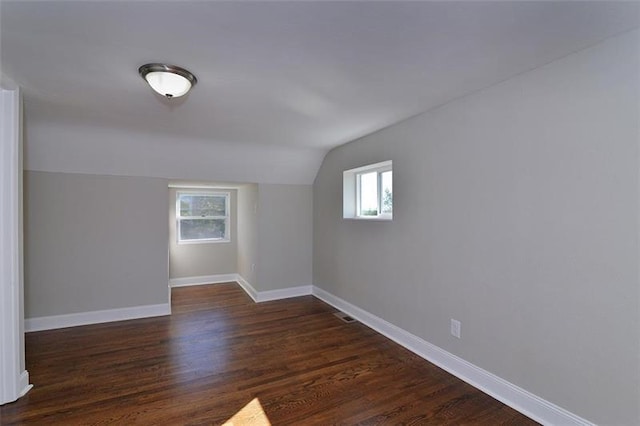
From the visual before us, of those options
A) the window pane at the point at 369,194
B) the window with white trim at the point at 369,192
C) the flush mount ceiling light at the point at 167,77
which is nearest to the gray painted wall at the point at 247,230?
the window with white trim at the point at 369,192

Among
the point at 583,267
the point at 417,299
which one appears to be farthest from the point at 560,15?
the point at 417,299

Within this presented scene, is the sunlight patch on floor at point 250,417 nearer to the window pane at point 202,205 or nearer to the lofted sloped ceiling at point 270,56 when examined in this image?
the lofted sloped ceiling at point 270,56

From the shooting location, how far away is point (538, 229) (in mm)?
1856

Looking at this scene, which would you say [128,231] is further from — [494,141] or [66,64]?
[494,141]

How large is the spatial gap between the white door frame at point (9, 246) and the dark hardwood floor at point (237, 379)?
225mm

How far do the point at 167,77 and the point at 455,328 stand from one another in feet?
8.85

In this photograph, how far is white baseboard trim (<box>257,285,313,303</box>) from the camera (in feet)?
14.3

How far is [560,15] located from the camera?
4.41ft

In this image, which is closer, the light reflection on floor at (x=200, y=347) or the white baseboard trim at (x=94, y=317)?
the light reflection on floor at (x=200, y=347)

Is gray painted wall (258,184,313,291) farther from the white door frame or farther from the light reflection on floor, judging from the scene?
the white door frame

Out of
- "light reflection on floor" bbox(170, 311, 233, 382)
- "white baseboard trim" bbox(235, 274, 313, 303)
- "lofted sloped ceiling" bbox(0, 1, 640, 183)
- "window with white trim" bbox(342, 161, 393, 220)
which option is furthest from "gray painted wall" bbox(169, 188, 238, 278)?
"window with white trim" bbox(342, 161, 393, 220)

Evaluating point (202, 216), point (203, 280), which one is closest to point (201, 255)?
point (203, 280)

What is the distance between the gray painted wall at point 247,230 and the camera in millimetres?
4492

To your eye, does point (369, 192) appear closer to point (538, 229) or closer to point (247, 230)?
Result: point (538, 229)
